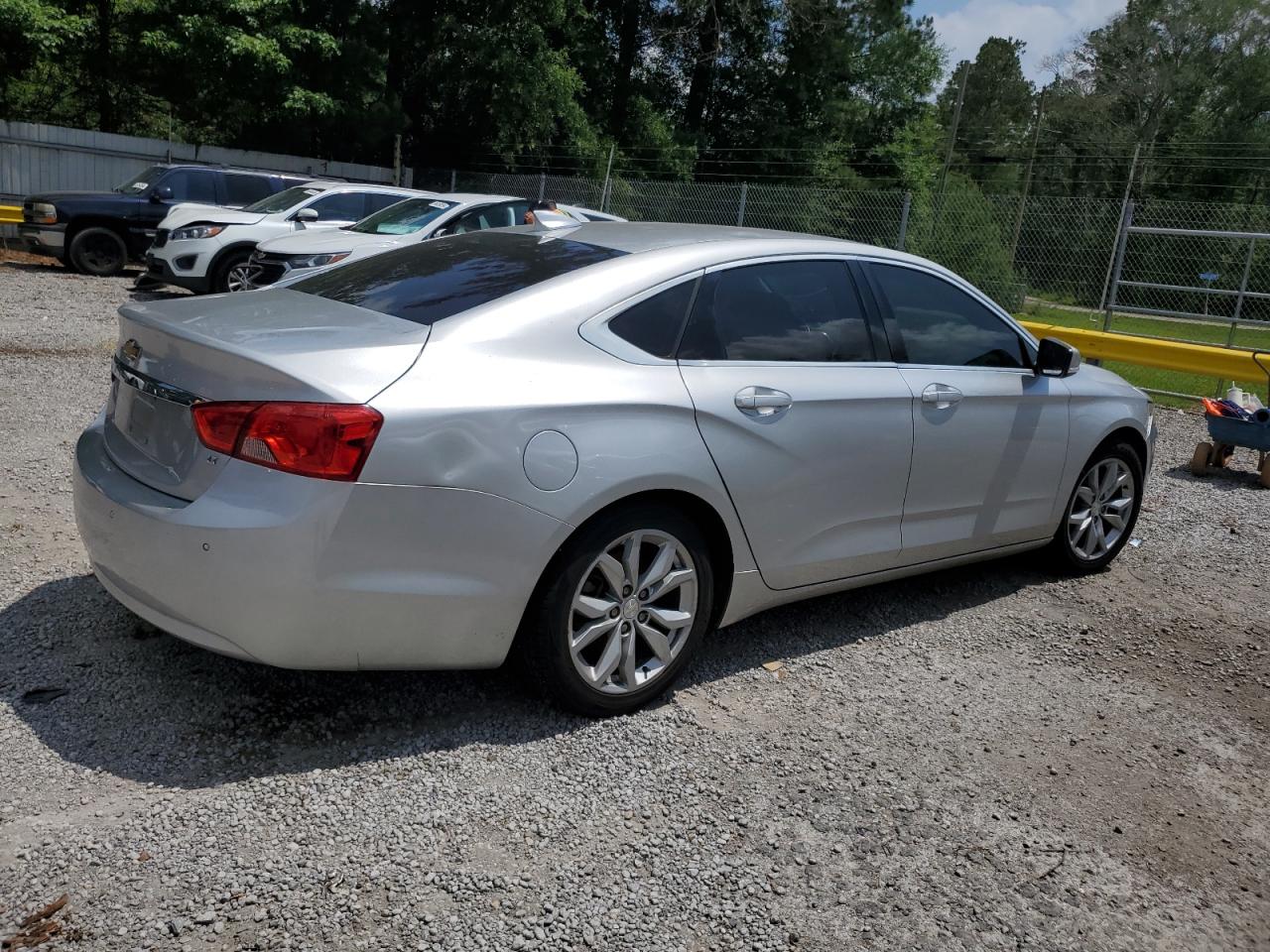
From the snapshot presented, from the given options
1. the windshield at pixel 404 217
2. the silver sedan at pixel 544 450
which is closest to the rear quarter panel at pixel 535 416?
the silver sedan at pixel 544 450

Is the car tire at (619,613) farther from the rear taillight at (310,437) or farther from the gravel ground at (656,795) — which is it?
the rear taillight at (310,437)

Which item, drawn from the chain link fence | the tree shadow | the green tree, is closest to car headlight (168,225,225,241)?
the chain link fence

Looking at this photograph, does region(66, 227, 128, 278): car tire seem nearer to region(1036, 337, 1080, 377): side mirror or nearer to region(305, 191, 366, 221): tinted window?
region(305, 191, 366, 221): tinted window

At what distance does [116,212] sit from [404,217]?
204 inches

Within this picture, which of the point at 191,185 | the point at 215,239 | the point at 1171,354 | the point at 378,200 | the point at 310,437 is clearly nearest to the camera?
the point at 310,437

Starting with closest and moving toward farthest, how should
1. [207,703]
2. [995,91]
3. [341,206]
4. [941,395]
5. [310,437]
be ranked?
[310,437] < [207,703] < [941,395] < [341,206] < [995,91]

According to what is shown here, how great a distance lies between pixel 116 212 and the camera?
50.6 feet

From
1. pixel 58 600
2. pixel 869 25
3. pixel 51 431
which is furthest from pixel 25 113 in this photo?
pixel 58 600

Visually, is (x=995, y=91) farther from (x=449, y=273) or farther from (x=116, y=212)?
(x=449, y=273)

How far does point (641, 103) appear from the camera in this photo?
2981 cm

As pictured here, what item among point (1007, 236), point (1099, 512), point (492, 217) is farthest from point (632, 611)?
point (1007, 236)

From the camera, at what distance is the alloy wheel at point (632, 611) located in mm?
3506

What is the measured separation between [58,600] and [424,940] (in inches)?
→ 94.2

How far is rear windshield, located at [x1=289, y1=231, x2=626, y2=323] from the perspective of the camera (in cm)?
364
